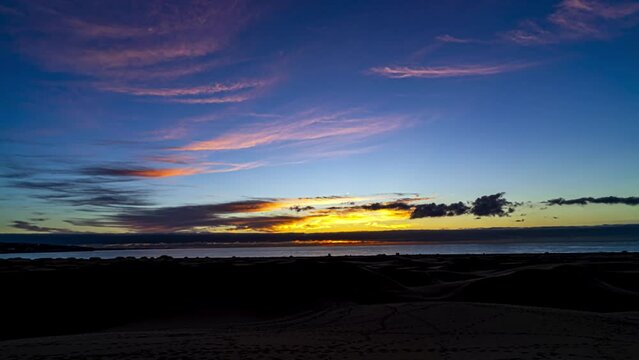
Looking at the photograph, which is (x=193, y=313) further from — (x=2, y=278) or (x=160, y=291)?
(x=2, y=278)

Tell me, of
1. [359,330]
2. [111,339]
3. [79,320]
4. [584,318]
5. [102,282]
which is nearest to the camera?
[111,339]

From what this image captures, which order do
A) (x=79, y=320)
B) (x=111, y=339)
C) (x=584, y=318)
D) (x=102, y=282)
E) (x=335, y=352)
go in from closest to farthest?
(x=335, y=352)
(x=111, y=339)
(x=584, y=318)
(x=79, y=320)
(x=102, y=282)

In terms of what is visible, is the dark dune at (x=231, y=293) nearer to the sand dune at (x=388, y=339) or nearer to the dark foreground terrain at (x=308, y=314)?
the dark foreground terrain at (x=308, y=314)

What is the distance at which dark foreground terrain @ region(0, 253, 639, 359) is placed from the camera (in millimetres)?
11078

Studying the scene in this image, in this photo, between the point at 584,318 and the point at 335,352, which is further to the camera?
the point at 584,318

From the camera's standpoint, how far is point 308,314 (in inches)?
733

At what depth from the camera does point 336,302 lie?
20672 mm

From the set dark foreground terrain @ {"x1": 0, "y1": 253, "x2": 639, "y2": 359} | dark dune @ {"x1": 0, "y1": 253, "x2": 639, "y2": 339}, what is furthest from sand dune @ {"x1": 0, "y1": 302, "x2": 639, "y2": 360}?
dark dune @ {"x1": 0, "y1": 253, "x2": 639, "y2": 339}

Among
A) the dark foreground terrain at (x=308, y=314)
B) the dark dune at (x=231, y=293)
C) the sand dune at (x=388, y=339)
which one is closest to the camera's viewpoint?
the sand dune at (x=388, y=339)

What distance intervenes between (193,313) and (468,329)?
10913 millimetres

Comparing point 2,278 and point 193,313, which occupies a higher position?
point 2,278

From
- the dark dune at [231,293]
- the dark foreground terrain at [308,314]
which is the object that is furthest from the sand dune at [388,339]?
the dark dune at [231,293]

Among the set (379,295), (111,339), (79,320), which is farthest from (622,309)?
(79,320)

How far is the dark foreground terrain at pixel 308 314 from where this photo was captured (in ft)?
36.3
